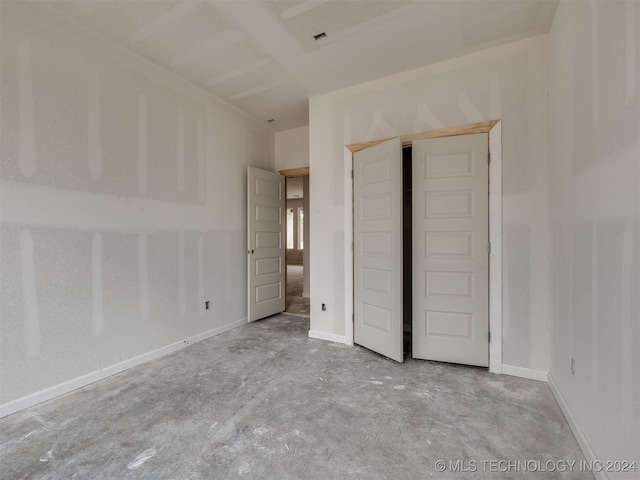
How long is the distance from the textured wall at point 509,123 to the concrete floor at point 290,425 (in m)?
0.53

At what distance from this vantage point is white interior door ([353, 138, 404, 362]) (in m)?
2.70

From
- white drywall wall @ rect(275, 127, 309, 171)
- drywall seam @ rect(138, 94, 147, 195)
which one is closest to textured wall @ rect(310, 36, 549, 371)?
white drywall wall @ rect(275, 127, 309, 171)

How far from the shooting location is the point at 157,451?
61.9 inches

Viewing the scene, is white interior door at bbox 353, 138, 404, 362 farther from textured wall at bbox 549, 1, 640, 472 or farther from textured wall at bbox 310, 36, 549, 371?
textured wall at bbox 549, 1, 640, 472

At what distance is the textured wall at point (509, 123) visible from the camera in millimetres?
2371

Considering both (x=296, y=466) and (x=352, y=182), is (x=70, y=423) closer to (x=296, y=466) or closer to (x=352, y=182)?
(x=296, y=466)

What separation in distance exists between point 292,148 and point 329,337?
9.50 ft

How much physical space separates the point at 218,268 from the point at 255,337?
0.98 metres

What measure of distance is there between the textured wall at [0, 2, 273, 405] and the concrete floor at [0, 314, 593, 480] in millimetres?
425

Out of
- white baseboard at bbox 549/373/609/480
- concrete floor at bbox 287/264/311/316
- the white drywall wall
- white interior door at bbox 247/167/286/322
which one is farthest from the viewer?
concrete floor at bbox 287/264/311/316

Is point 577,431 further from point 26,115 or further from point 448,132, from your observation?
point 26,115

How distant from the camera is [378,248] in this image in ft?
9.52

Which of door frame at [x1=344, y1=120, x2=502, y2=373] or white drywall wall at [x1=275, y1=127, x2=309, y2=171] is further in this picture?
white drywall wall at [x1=275, y1=127, x2=309, y2=171]

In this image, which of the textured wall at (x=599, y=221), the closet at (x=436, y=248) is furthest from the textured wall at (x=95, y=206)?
the textured wall at (x=599, y=221)
